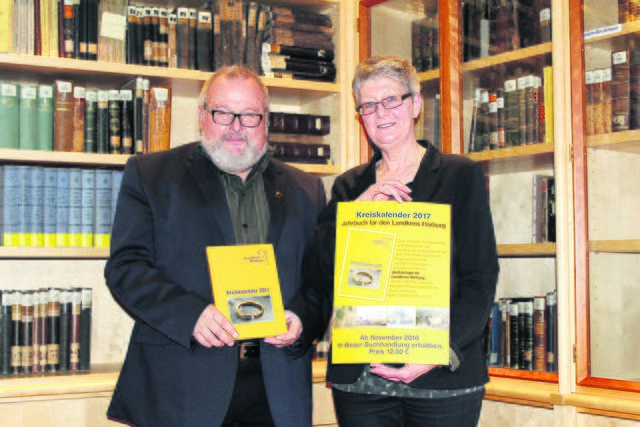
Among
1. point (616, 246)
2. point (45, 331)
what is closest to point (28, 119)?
point (45, 331)

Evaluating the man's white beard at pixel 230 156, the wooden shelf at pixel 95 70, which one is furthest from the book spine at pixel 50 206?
the man's white beard at pixel 230 156

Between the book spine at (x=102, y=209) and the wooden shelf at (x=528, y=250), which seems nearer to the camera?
the wooden shelf at (x=528, y=250)

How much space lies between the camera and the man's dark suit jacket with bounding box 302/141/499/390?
1914 millimetres

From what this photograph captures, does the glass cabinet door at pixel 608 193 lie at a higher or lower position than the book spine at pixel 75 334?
higher

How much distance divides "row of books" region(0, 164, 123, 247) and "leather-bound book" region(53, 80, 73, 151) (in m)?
0.10

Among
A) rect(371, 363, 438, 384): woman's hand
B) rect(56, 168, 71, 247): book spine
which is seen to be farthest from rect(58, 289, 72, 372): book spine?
rect(371, 363, 438, 384): woman's hand

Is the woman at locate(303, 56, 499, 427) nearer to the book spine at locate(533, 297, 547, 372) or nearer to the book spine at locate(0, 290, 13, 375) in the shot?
the book spine at locate(533, 297, 547, 372)

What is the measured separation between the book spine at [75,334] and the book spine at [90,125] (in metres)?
0.59

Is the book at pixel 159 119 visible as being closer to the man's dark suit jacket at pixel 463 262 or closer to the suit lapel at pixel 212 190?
the suit lapel at pixel 212 190

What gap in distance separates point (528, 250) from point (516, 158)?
0.36 meters

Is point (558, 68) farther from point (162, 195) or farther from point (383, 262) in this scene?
point (162, 195)

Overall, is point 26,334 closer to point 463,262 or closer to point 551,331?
point 463,262

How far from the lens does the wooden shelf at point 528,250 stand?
2.81 m

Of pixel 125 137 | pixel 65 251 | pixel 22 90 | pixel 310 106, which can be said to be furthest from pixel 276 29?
pixel 65 251
